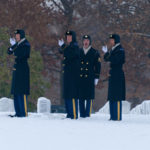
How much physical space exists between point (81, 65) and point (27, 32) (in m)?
13.2

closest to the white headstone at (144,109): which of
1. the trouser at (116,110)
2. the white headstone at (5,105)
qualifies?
the white headstone at (5,105)

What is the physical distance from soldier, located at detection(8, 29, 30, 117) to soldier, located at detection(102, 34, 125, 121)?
1.82m

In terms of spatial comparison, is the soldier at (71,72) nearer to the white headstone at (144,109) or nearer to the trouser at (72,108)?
the trouser at (72,108)

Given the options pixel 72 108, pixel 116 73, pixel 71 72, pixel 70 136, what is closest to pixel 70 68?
pixel 71 72

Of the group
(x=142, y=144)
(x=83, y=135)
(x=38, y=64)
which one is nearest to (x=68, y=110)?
(x=83, y=135)

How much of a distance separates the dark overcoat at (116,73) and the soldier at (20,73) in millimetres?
1850

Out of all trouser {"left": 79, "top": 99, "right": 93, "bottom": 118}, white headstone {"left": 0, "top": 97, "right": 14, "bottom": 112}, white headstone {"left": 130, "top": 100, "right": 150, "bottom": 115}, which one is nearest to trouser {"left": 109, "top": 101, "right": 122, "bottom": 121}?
trouser {"left": 79, "top": 99, "right": 93, "bottom": 118}

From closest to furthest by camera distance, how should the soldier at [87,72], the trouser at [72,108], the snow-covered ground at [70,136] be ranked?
the snow-covered ground at [70,136]
the trouser at [72,108]
the soldier at [87,72]

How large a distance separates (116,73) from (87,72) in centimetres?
81

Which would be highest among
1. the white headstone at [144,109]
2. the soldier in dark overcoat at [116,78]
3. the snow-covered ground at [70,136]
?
the soldier in dark overcoat at [116,78]

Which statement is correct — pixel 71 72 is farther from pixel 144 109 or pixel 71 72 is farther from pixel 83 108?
pixel 144 109

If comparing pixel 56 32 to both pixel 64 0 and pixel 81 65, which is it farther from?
pixel 81 65

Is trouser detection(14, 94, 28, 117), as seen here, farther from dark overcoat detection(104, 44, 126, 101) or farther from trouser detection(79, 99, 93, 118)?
dark overcoat detection(104, 44, 126, 101)

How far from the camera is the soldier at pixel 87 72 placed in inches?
488
